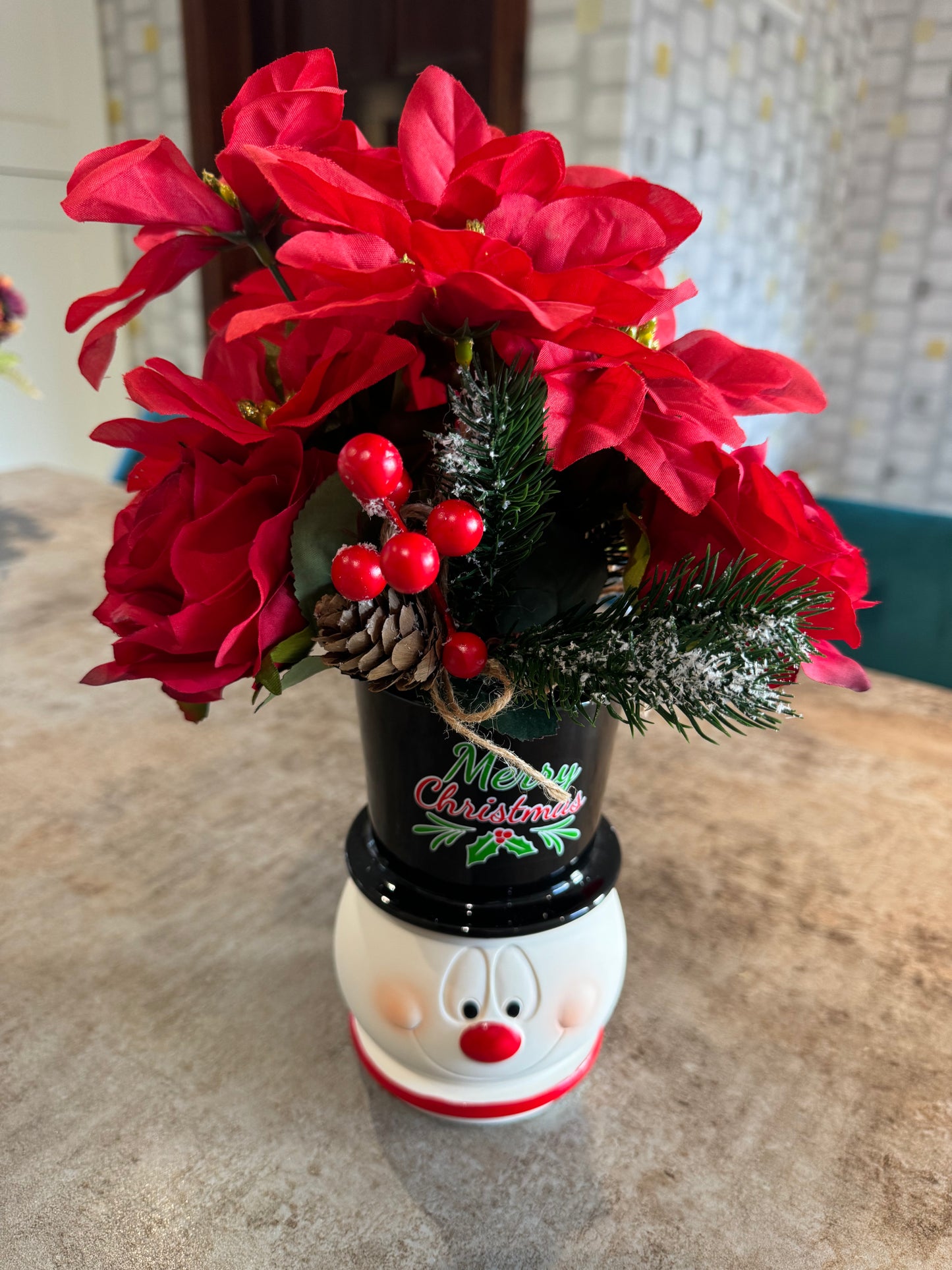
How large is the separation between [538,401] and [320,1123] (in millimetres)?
372

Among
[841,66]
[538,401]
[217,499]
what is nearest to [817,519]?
[538,401]

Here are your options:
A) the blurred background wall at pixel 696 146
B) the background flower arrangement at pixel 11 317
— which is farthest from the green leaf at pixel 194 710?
the blurred background wall at pixel 696 146

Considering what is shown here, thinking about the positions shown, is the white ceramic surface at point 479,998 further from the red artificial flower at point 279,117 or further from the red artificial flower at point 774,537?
the red artificial flower at point 279,117

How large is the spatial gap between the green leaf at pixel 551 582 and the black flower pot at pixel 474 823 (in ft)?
0.16

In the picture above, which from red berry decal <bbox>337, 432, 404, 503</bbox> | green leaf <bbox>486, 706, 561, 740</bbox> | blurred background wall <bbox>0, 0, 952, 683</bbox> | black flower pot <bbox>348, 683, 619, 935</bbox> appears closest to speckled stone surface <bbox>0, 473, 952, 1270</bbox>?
black flower pot <bbox>348, 683, 619, 935</bbox>

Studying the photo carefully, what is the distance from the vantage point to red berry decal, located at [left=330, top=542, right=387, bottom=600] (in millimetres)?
289

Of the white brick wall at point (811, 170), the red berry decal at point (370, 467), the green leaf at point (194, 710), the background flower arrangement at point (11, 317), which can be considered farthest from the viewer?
the white brick wall at point (811, 170)

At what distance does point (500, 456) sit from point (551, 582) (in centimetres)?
6

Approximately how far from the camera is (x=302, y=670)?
331mm

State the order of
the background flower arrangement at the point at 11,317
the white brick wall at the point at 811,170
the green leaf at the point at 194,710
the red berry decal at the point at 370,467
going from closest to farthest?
the red berry decal at the point at 370,467 → the green leaf at the point at 194,710 → the background flower arrangement at the point at 11,317 → the white brick wall at the point at 811,170

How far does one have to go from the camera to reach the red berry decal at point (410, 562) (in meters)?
0.28

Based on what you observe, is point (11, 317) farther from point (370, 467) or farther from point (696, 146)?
point (696, 146)

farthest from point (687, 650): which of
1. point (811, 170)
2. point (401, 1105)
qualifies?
point (811, 170)

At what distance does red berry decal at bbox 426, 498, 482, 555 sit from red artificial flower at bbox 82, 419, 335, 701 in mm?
60
